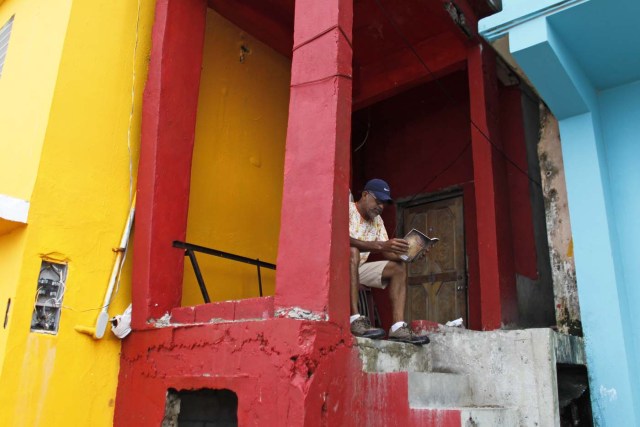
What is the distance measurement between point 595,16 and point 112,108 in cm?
348

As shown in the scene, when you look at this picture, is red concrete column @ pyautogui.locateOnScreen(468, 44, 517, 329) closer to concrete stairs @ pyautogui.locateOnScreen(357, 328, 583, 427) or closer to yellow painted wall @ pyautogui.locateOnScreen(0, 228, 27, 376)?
concrete stairs @ pyautogui.locateOnScreen(357, 328, 583, 427)

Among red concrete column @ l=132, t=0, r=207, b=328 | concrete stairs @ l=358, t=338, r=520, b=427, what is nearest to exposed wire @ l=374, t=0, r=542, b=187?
red concrete column @ l=132, t=0, r=207, b=328

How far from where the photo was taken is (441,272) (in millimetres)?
6391

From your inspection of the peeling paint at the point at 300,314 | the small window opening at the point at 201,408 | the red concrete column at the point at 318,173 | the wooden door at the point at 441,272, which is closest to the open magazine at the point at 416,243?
the red concrete column at the point at 318,173

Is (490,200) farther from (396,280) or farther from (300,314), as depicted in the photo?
(300,314)

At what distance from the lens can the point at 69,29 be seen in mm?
4434

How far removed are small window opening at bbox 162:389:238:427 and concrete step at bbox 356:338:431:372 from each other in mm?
1012

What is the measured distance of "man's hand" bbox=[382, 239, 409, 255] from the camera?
13.0 feet

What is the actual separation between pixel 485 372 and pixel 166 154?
109 inches

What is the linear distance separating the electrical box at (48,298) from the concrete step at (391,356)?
2145 mm

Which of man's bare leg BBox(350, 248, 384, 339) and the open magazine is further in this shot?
the open magazine

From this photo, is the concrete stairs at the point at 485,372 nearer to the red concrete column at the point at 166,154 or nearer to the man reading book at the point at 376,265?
the man reading book at the point at 376,265

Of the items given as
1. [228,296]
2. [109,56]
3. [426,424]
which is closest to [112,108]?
[109,56]

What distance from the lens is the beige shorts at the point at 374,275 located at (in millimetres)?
4215
